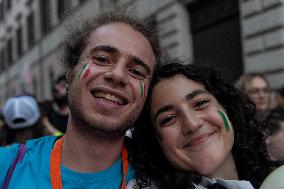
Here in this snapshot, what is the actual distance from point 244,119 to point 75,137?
3.31 feet

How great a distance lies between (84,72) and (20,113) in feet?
4.79

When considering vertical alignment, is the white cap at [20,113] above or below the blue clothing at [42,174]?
below

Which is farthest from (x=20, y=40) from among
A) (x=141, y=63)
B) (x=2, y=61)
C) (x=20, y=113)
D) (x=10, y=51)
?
(x=141, y=63)

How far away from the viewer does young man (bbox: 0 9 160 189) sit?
7.20 ft

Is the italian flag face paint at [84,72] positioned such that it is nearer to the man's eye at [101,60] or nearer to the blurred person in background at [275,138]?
the man's eye at [101,60]

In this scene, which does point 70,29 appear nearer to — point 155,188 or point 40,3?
point 155,188

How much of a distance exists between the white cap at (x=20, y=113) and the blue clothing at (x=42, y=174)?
1.32m

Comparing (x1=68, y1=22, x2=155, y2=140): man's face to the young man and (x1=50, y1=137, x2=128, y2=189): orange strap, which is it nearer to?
the young man

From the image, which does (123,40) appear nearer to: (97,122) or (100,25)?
(100,25)

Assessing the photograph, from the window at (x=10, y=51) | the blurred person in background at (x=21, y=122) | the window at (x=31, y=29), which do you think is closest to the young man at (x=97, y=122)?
the blurred person in background at (x=21, y=122)

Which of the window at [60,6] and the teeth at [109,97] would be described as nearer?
the teeth at [109,97]

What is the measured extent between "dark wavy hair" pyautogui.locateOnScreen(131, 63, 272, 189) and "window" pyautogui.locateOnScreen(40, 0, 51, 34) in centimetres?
1798

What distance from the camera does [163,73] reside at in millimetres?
2531

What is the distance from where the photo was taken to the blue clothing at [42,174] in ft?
6.97
